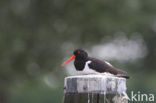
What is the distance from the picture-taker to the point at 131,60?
27469mm

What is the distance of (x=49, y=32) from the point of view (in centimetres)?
1839

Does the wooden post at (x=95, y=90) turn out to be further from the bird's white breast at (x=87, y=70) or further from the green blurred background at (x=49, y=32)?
the green blurred background at (x=49, y=32)

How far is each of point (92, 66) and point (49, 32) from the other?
442 inches

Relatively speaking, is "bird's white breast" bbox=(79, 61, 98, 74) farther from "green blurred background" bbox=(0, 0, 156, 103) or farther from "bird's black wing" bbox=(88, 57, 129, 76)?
"green blurred background" bbox=(0, 0, 156, 103)

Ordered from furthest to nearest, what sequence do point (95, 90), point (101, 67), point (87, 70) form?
point (87, 70)
point (101, 67)
point (95, 90)

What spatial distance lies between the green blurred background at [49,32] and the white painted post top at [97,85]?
10414 mm

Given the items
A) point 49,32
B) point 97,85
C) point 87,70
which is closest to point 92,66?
point 87,70

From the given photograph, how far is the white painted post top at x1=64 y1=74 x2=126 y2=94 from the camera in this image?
211 inches

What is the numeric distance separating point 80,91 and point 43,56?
44.8 feet

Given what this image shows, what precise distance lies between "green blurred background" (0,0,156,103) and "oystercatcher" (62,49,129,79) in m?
8.05

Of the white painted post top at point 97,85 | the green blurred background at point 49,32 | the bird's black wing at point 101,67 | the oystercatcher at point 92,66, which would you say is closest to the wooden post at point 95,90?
the white painted post top at point 97,85

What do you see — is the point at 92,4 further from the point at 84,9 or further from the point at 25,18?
the point at 25,18

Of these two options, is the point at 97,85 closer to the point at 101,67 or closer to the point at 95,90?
the point at 95,90

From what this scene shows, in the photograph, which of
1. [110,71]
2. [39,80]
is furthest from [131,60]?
[110,71]
